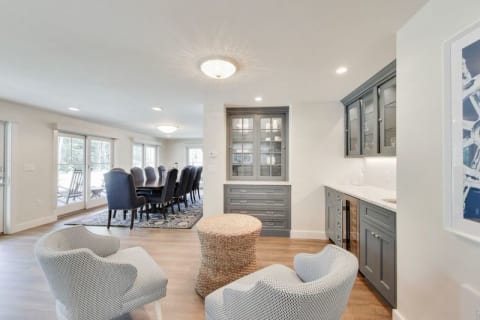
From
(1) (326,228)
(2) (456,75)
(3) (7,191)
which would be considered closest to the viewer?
(2) (456,75)

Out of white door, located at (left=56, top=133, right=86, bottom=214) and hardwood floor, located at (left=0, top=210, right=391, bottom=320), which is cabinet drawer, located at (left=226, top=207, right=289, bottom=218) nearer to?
hardwood floor, located at (left=0, top=210, right=391, bottom=320)

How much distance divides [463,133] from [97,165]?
7239 millimetres

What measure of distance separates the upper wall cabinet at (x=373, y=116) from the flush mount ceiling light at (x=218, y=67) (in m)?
1.63

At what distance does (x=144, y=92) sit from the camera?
128 inches

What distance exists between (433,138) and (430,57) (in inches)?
20.1

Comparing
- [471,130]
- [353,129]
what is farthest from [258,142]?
[471,130]

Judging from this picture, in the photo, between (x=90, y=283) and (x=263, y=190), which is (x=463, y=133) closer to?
(x=90, y=283)

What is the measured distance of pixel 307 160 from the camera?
146 inches

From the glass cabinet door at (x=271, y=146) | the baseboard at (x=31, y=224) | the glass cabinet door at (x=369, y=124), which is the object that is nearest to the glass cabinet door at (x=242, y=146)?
the glass cabinet door at (x=271, y=146)

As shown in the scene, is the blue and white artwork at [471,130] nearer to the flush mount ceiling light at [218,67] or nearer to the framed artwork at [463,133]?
the framed artwork at [463,133]

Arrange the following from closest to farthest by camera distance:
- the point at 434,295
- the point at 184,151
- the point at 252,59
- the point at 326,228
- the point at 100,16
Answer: the point at 434,295
the point at 100,16
the point at 252,59
the point at 326,228
the point at 184,151

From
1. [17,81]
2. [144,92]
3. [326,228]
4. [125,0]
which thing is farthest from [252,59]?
[17,81]

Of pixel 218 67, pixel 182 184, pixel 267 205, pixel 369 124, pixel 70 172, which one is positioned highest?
pixel 218 67

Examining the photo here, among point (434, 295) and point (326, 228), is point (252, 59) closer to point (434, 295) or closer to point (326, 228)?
point (434, 295)
